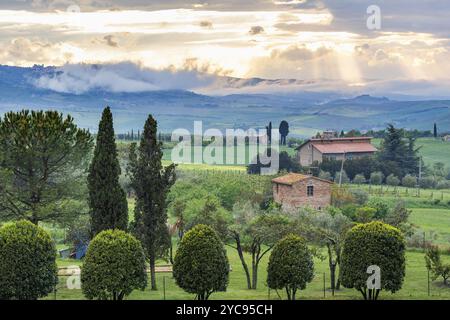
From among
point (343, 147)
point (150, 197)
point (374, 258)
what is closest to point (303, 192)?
point (150, 197)

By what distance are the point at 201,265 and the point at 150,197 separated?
22.5 feet

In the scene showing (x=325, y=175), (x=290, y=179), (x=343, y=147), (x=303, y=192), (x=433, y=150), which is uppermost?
(x=433, y=150)

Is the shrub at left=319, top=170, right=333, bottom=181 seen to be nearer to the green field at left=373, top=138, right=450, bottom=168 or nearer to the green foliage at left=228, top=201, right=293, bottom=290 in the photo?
the green field at left=373, top=138, right=450, bottom=168

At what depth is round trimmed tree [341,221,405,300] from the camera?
3659 cm

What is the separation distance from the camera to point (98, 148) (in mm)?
40562

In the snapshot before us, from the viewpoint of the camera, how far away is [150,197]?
135 ft

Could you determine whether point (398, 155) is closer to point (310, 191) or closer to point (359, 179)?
point (359, 179)

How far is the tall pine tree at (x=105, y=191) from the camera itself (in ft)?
130

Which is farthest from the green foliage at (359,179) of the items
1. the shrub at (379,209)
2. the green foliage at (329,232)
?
the green foliage at (329,232)

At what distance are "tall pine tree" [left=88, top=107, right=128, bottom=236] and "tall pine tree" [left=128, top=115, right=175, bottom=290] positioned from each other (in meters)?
1.24

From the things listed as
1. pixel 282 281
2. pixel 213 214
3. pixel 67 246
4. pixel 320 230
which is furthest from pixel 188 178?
pixel 282 281

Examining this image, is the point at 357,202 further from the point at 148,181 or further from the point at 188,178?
the point at 148,181

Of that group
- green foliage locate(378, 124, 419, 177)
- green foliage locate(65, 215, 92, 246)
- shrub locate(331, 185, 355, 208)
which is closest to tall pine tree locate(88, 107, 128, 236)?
green foliage locate(65, 215, 92, 246)

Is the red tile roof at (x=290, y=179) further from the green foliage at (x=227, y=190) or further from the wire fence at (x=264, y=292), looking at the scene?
the wire fence at (x=264, y=292)
